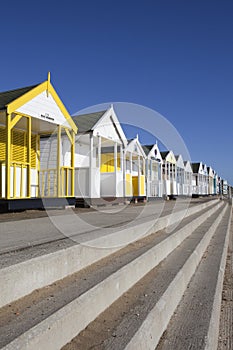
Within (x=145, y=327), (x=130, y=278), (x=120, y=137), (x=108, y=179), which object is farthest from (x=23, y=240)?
(x=120, y=137)

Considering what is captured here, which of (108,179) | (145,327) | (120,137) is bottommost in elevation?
(145,327)

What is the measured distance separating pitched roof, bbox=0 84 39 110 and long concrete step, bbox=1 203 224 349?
257 inches

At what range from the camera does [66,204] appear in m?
10.6

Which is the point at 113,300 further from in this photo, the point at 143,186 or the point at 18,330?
the point at 143,186

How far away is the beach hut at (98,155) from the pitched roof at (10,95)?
3.45 m

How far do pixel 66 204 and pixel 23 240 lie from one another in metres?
6.59

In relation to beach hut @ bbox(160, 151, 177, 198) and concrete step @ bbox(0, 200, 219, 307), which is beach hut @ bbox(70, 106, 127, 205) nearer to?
concrete step @ bbox(0, 200, 219, 307)

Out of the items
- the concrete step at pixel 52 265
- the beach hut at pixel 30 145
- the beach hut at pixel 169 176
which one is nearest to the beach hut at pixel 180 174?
the beach hut at pixel 169 176

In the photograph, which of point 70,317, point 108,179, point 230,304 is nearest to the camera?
point 70,317

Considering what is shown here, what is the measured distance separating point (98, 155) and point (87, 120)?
5.45ft

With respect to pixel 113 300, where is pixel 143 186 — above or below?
above

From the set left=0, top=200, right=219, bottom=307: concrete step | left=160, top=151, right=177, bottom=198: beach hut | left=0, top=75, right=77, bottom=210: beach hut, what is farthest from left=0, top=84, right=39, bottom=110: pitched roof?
left=160, top=151, right=177, bottom=198: beach hut

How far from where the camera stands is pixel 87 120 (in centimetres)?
1392

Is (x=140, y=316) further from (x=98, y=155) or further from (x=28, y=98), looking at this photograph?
(x=98, y=155)
